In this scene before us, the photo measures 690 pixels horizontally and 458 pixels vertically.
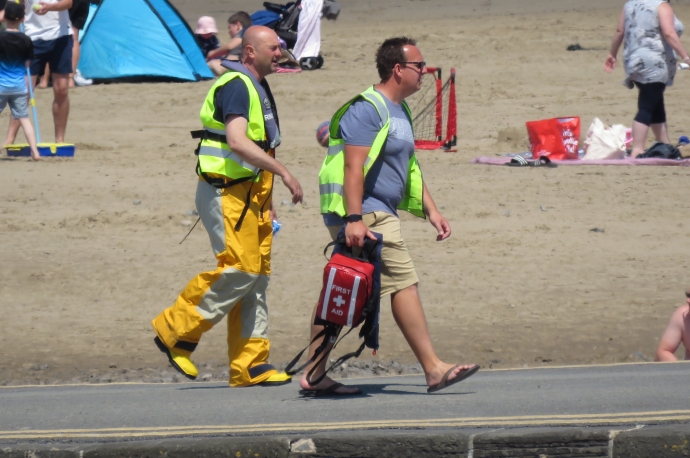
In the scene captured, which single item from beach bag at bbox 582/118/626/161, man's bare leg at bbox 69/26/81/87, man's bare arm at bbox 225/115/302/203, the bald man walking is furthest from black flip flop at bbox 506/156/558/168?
man's bare arm at bbox 225/115/302/203

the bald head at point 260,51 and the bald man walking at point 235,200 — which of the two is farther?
the bald head at point 260,51

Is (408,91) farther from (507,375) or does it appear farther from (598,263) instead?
(598,263)

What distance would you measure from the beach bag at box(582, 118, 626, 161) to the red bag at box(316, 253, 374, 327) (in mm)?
7295

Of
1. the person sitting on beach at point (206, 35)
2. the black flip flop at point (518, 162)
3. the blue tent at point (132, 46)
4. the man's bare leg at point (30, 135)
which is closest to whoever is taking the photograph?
the man's bare leg at point (30, 135)

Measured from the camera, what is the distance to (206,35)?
18547mm

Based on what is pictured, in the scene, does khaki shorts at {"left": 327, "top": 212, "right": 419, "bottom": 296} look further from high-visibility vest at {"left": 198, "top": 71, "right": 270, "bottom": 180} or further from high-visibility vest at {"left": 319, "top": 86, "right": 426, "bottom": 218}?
high-visibility vest at {"left": 198, "top": 71, "right": 270, "bottom": 180}

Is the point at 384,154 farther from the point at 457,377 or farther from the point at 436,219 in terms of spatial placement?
the point at 457,377

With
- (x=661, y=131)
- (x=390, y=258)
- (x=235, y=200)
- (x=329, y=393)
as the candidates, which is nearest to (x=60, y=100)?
(x=661, y=131)

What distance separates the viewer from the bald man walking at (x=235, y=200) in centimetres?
556

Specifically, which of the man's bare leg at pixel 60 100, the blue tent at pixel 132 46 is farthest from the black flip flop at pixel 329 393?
the blue tent at pixel 132 46

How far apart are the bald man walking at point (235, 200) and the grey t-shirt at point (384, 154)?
0.38 m

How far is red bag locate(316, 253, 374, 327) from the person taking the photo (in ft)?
16.7

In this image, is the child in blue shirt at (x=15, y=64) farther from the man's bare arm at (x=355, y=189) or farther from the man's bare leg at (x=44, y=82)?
the man's bare arm at (x=355, y=189)

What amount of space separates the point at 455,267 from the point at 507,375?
2.95 meters
